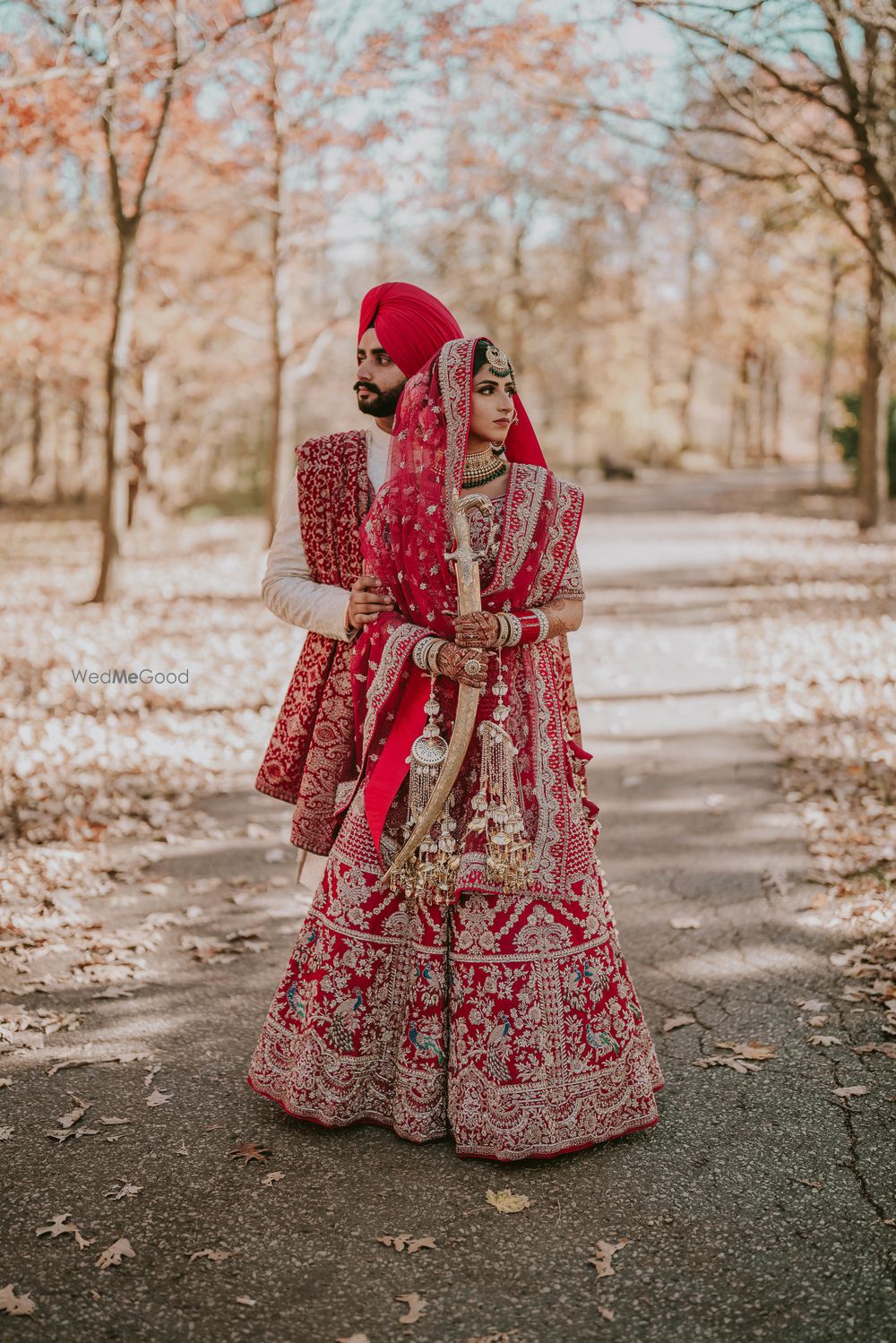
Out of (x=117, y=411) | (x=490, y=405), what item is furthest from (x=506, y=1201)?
(x=117, y=411)

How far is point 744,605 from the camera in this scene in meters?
13.2

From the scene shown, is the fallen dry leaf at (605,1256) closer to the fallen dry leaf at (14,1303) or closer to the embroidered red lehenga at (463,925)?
the embroidered red lehenga at (463,925)

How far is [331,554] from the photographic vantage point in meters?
3.54

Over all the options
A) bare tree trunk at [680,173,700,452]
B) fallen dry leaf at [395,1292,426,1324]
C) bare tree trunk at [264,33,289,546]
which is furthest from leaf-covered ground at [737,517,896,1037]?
bare tree trunk at [680,173,700,452]

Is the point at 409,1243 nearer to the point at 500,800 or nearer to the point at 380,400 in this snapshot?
the point at 500,800

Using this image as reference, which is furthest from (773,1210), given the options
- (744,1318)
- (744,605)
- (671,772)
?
(744,605)

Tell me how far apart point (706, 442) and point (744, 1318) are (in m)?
53.8

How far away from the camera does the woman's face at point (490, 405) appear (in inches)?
118

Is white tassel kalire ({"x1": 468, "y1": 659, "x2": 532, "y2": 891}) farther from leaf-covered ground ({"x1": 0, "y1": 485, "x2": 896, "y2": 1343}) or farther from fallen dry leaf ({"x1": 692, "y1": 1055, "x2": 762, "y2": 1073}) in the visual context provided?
fallen dry leaf ({"x1": 692, "y1": 1055, "x2": 762, "y2": 1073})

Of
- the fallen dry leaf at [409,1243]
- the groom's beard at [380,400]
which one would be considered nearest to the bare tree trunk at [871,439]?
the groom's beard at [380,400]

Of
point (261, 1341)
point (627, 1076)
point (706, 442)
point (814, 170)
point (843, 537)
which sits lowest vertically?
point (261, 1341)

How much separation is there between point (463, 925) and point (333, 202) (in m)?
12.9

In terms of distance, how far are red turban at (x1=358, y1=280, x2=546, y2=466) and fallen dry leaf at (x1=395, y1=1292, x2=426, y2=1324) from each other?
209 cm

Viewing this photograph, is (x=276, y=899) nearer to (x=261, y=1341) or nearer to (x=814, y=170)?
(x=261, y=1341)
